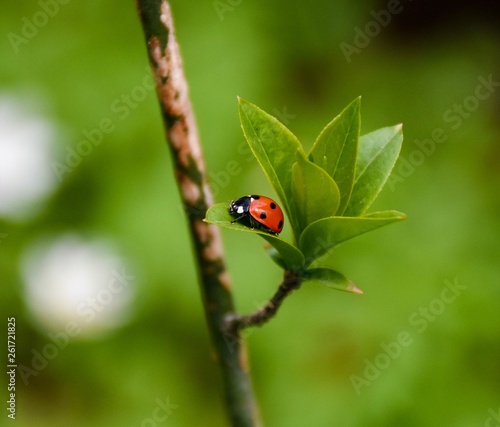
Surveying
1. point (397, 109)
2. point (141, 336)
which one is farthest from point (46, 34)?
point (397, 109)

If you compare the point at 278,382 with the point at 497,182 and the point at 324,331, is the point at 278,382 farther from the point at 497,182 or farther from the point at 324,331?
the point at 497,182

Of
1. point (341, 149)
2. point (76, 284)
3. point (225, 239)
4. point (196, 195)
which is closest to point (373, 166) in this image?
point (341, 149)

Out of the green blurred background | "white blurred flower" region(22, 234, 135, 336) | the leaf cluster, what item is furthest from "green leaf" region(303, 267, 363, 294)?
"white blurred flower" region(22, 234, 135, 336)

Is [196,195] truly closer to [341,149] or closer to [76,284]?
[341,149]

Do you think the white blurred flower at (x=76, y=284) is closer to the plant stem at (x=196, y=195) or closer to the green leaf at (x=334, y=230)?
the plant stem at (x=196, y=195)

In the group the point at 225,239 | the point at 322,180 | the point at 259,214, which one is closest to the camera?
the point at 322,180
